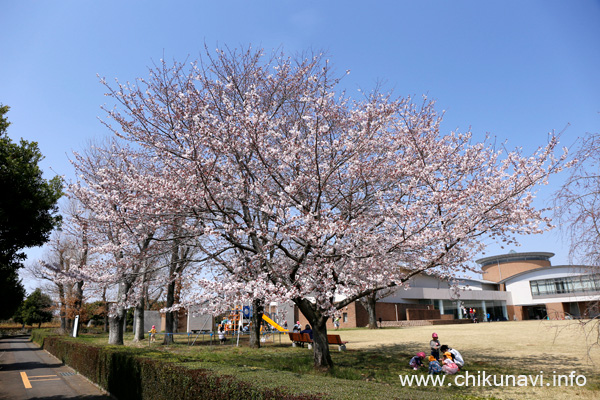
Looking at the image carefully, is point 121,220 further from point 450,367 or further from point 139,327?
point 139,327

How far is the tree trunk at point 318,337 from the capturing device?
11.9 m

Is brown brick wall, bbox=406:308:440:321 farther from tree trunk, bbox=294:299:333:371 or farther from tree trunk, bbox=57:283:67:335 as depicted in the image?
tree trunk, bbox=57:283:67:335

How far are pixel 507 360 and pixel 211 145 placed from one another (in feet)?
41.6

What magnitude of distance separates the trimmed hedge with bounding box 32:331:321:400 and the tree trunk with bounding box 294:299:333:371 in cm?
471

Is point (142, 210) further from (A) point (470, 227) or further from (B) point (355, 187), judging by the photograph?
(A) point (470, 227)

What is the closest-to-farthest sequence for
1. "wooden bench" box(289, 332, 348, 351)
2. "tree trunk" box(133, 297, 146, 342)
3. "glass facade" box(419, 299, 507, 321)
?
"wooden bench" box(289, 332, 348, 351) → "tree trunk" box(133, 297, 146, 342) → "glass facade" box(419, 299, 507, 321)

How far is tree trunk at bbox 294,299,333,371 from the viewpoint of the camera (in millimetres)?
11859

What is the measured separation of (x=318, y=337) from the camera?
1207cm

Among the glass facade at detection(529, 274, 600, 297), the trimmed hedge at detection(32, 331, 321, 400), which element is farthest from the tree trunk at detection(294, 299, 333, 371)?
the glass facade at detection(529, 274, 600, 297)

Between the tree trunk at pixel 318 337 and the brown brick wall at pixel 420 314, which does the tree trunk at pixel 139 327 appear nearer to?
the tree trunk at pixel 318 337

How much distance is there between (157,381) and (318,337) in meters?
5.36

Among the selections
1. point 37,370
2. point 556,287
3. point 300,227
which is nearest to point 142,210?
point 300,227

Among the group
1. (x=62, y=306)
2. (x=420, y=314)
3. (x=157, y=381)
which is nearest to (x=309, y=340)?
(x=157, y=381)

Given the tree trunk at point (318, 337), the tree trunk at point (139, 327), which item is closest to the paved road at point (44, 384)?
the tree trunk at point (318, 337)
